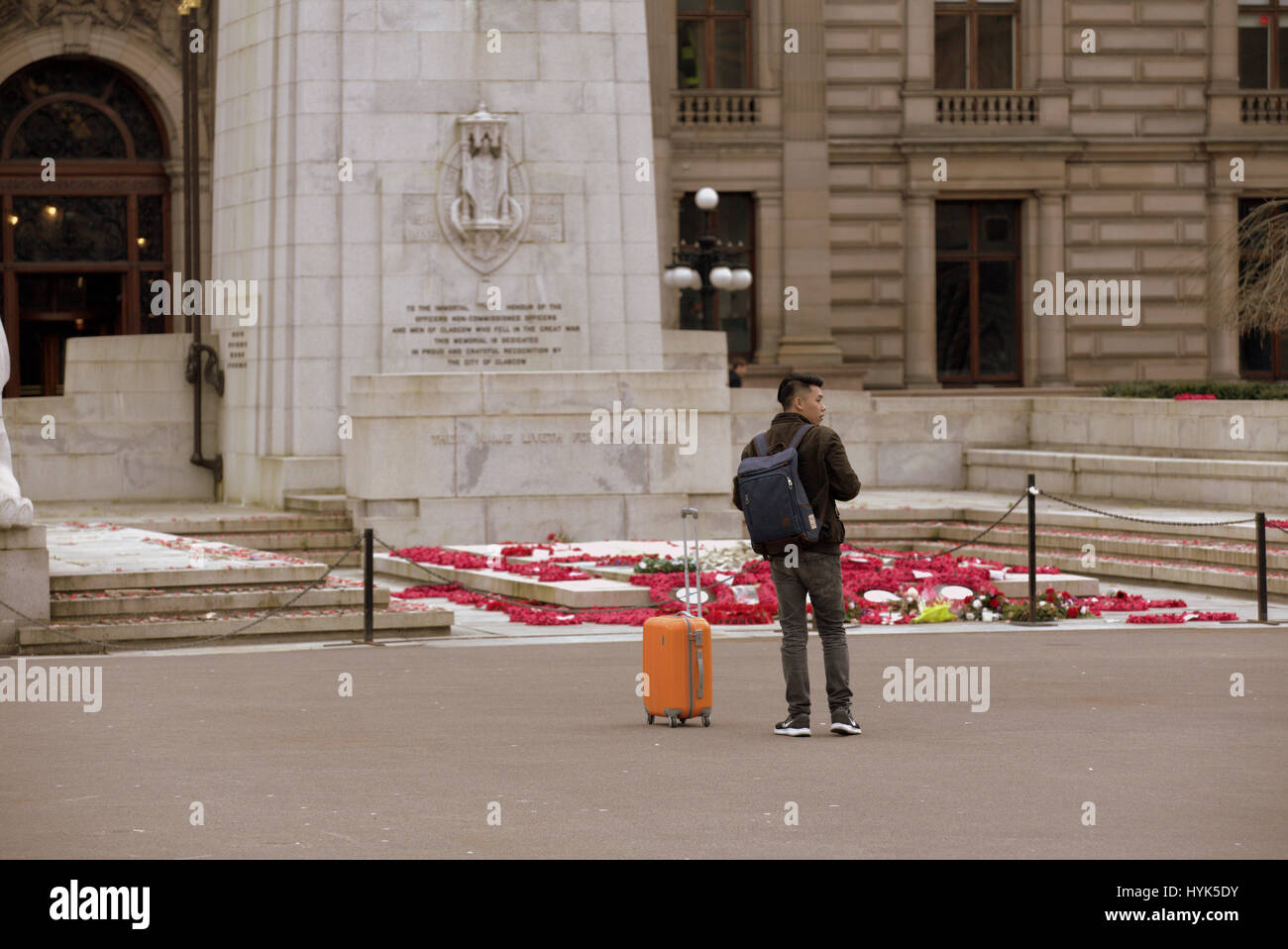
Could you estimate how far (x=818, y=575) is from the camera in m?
11.5

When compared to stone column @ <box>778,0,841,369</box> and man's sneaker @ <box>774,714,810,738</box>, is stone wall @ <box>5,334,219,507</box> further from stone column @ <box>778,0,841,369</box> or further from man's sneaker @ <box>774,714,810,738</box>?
man's sneaker @ <box>774,714,810,738</box>

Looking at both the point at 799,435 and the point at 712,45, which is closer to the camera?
the point at 799,435

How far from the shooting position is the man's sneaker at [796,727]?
11266mm

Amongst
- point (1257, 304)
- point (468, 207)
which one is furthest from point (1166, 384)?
point (468, 207)

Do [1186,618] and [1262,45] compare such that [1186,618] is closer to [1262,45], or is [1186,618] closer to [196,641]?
[196,641]

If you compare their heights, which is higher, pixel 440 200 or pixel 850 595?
pixel 440 200

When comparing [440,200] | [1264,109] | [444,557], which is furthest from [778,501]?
[1264,109]

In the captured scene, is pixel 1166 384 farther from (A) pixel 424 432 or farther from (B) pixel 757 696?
(B) pixel 757 696

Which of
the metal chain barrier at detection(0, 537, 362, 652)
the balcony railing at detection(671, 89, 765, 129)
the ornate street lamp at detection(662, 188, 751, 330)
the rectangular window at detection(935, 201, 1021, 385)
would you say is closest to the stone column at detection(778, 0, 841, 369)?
the balcony railing at detection(671, 89, 765, 129)

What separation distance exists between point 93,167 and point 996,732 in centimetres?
3181

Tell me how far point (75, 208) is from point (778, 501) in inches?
1226

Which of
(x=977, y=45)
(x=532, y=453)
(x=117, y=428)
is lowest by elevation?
(x=532, y=453)

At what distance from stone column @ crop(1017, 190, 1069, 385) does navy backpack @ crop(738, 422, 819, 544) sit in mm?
33431

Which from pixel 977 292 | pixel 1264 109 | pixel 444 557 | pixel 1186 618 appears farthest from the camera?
pixel 977 292
